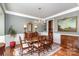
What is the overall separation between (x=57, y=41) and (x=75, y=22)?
4.61ft

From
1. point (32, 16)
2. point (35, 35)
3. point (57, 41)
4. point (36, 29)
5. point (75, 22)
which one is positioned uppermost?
point (32, 16)

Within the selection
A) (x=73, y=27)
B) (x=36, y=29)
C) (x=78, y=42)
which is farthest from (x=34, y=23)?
(x=78, y=42)

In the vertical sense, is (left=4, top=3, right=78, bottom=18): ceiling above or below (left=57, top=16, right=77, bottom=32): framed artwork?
above

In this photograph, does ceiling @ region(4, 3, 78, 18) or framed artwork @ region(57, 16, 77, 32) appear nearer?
ceiling @ region(4, 3, 78, 18)

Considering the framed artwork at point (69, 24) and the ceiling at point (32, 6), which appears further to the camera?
the framed artwork at point (69, 24)

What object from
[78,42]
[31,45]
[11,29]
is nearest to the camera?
[78,42]

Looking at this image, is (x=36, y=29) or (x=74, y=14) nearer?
(x=74, y=14)

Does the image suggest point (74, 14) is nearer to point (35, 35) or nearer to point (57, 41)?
point (57, 41)

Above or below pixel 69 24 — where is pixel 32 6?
above

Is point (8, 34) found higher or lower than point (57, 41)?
higher

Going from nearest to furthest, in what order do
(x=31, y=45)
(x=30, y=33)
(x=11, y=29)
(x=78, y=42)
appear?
(x=78, y=42) → (x=31, y=45) → (x=11, y=29) → (x=30, y=33)

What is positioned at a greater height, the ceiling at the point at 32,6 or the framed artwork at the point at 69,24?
the ceiling at the point at 32,6

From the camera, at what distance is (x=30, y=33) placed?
154 inches

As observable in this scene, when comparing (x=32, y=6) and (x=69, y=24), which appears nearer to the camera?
(x=32, y=6)
